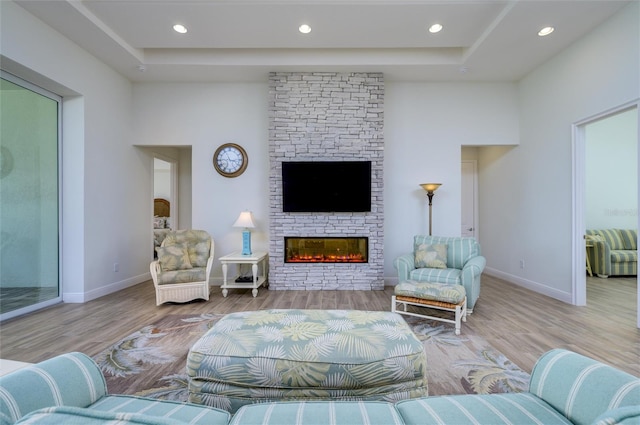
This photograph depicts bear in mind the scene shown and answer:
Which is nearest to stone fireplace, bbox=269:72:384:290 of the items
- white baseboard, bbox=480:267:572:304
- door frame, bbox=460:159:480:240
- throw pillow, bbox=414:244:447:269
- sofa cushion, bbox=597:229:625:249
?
throw pillow, bbox=414:244:447:269

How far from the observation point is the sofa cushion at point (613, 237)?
4965 mm

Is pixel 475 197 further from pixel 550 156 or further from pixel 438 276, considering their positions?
pixel 438 276

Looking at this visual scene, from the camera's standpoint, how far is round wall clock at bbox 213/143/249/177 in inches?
178

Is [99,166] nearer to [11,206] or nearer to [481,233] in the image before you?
[11,206]

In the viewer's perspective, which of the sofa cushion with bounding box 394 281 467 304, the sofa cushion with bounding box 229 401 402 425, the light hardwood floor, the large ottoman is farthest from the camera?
the sofa cushion with bounding box 394 281 467 304

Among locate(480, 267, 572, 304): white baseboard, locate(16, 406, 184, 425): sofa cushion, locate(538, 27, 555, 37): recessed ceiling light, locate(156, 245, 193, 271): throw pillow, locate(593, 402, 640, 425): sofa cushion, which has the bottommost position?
locate(480, 267, 572, 304): white baseboard

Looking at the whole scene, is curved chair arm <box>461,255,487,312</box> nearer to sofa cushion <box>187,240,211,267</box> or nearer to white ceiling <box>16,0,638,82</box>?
white ceiling <box>16,0,638,82</box>

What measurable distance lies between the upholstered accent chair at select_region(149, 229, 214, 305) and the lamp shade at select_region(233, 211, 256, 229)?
48 cm

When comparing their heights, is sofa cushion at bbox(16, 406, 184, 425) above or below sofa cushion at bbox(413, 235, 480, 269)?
above

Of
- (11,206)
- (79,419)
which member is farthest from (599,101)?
(11,206)

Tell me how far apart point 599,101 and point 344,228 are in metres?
3.44

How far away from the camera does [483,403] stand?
Result: 1.02 m

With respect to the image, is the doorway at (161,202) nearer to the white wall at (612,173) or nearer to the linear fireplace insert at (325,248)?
the linear fireplace insert at (325,248)

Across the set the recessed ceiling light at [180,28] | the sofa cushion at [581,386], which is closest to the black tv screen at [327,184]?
the recessed ceiling light at [180,28]
